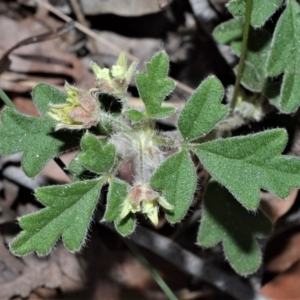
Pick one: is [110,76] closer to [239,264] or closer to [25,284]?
[239,264]

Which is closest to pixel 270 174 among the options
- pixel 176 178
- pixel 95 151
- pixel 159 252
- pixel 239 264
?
pixel 176 178

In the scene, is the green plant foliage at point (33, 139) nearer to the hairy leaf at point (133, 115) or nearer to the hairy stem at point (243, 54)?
the hairy leaf at point (133, 115)

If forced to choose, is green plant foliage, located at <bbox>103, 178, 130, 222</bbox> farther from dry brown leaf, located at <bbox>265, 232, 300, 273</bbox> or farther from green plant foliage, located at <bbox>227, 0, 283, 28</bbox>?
dry brown leaf, located at <bbox>265, 232, 300, 273</bbox>

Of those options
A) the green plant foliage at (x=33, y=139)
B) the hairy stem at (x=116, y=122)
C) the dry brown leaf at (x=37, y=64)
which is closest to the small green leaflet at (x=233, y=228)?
the hairy stem at (x=116, y=122)

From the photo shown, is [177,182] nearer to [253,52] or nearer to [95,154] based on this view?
[95,154]

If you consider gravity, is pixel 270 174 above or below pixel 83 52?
above

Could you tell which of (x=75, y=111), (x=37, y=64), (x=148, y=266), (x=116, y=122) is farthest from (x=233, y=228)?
(x=37, y=64)
